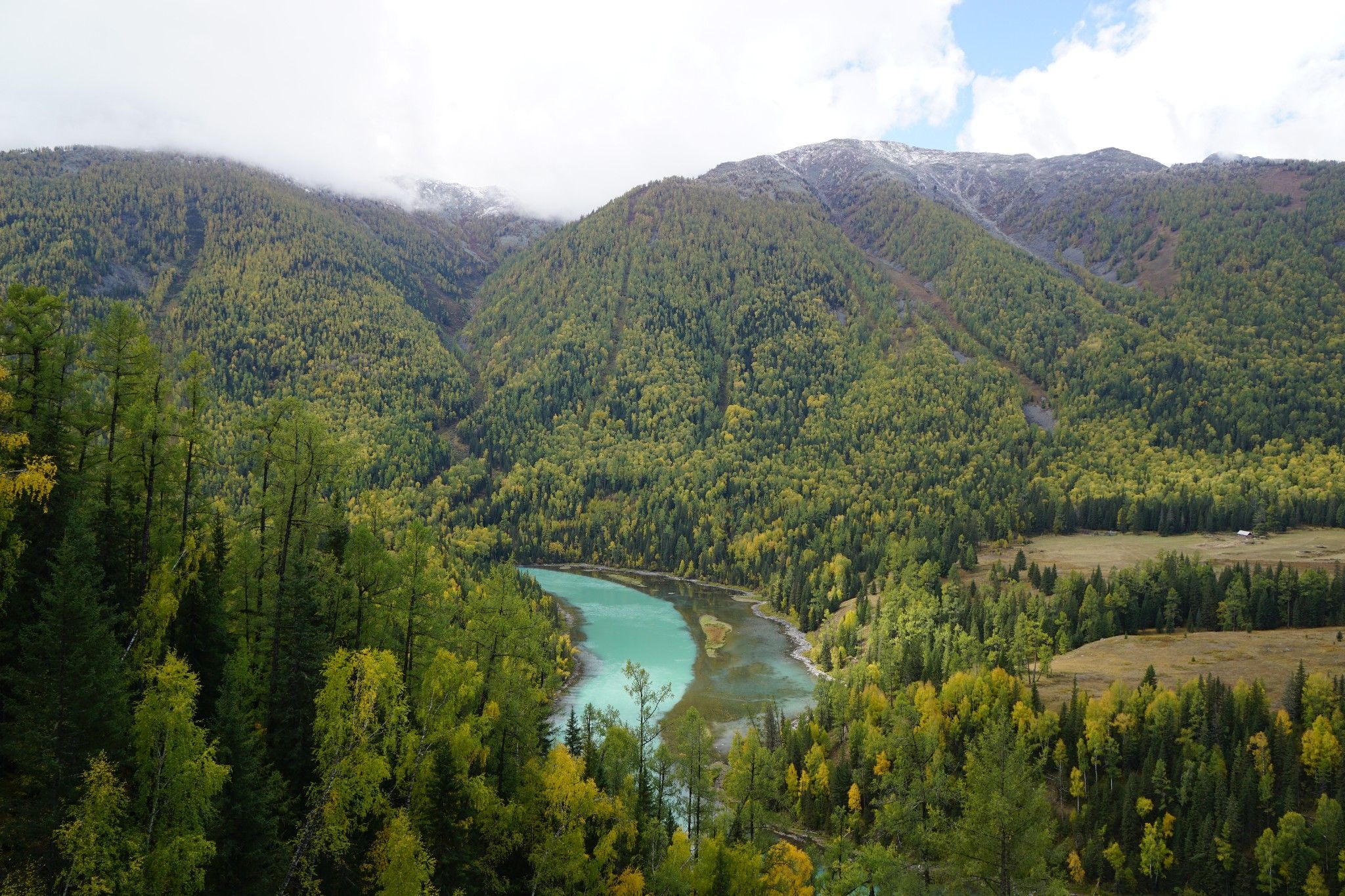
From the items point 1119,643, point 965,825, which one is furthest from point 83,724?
point 1119,643

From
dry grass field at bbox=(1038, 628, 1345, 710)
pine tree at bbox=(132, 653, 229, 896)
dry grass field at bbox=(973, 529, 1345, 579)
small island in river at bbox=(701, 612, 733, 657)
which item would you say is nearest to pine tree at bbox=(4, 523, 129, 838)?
pine tree at bbox=(132, 653, 229, 896)

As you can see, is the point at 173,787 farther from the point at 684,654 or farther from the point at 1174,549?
the point at 1174,549

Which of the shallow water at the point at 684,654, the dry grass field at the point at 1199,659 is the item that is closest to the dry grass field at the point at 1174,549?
the dry grass field at the point at 1199,659

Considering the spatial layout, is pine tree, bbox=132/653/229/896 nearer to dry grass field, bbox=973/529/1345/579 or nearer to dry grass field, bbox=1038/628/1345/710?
dry grass field, bbox=1038/628/1345/710

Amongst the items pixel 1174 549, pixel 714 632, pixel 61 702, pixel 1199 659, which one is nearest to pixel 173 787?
pixel 61 702

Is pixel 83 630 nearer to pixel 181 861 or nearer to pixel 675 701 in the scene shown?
pixel 181 861

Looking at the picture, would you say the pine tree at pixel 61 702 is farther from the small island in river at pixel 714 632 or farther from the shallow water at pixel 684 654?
the small island in river at pixel 714 632
